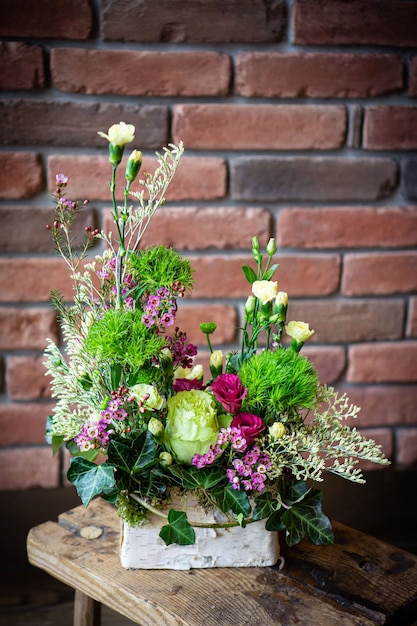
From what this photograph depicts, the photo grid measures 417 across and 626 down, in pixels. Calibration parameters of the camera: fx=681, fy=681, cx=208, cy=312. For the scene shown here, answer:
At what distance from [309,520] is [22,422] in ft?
1.85

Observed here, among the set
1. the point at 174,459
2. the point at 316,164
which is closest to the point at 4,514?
the point at 174,459

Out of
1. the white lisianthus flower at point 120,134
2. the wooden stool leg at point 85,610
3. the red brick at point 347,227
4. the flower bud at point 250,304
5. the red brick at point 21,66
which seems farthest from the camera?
the red brick at point 347,227

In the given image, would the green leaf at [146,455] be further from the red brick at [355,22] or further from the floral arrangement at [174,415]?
the red brick at [355,22]

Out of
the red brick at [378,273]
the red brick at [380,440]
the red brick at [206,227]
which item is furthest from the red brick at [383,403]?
the red brick at [206,227]

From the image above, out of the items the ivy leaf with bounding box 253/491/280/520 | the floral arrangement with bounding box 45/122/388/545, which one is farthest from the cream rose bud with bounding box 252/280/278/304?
the ivy leaf with bounding box 253/491/280/520

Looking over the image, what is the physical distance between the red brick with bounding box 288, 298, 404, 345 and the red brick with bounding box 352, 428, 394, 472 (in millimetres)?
167

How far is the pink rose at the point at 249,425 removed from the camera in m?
0.71

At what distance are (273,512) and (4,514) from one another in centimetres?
62

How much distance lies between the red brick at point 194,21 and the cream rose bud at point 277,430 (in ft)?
2.08

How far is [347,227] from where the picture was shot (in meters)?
1.13

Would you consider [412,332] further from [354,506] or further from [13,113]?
[13,113]

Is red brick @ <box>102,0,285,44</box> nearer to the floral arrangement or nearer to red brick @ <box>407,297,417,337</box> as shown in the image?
the floral arrangement

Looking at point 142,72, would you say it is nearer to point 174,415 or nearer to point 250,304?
point 250,304

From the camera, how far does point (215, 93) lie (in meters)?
1.06
